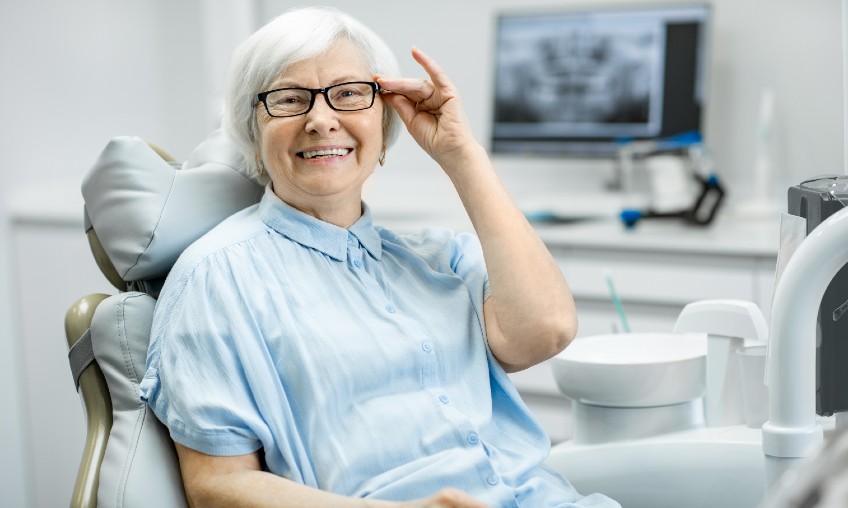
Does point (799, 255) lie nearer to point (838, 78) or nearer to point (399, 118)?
point (399, 118)

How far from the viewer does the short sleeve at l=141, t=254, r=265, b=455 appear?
131 centimetres

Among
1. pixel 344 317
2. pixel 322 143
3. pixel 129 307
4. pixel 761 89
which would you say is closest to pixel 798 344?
pixel 344 317

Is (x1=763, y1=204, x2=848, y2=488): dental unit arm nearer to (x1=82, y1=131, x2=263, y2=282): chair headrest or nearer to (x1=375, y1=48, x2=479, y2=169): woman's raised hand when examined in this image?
(x1=375, y1=48, x2=479, y2=169): woman's raised hand

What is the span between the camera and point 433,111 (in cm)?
157

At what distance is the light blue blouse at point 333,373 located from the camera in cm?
135

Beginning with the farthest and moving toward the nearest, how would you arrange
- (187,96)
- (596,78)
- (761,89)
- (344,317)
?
1. (187,96)
2. (596,78)
3. (761,89)
4. (344,317)

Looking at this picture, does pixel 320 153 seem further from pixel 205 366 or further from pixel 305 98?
pixel 205 366

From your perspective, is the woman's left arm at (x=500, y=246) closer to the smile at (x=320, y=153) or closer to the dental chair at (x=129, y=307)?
the smile at (x=320, y=153)

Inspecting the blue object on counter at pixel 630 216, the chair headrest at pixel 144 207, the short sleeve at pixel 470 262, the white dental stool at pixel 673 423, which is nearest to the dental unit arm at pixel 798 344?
the white dental stool at pixel 673 423

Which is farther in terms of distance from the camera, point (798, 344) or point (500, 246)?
point (500, 246)

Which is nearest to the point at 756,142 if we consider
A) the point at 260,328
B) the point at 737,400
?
the point at 737,400

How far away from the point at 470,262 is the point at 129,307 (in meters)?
0.51

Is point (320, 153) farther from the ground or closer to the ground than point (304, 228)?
farther from the ground

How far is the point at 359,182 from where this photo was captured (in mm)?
1537
